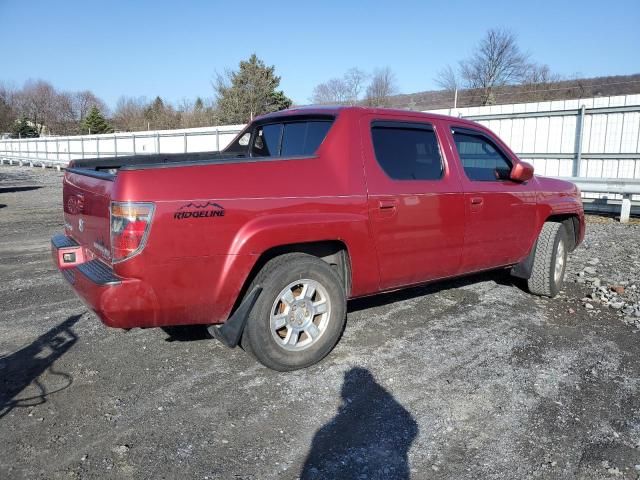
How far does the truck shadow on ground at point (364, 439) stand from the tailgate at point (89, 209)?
1733 mm

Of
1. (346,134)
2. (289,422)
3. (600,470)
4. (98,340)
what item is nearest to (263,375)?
(289,422)

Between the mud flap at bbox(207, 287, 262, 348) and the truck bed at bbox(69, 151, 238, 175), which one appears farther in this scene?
the truck bed at bbox(69, 151, 238, 175)

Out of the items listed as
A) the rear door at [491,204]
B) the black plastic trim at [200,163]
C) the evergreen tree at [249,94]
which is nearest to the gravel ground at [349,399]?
the rear door at [491,204]

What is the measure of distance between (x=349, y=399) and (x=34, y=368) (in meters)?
2.26

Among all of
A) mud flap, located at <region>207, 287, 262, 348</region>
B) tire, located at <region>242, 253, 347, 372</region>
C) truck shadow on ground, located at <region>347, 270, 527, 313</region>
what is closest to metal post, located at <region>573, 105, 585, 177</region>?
truck shadow on ground, located at <region>347, 270, 527, 313</region>

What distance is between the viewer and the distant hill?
3053 centimetres

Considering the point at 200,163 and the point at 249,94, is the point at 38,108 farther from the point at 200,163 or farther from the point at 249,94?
the point at 200,163

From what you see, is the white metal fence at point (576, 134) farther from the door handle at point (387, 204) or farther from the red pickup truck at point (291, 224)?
the door handle at point (387, 204)

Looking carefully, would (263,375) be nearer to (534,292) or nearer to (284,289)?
(284,289)

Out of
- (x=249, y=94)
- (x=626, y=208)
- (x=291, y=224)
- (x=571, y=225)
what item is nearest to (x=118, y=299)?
(x=291, y=224)

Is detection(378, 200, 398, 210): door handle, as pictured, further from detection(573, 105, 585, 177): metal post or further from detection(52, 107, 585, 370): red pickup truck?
detection(573, 105, 585, 177): metal post

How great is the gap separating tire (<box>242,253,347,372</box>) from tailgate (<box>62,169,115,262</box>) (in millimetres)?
1027

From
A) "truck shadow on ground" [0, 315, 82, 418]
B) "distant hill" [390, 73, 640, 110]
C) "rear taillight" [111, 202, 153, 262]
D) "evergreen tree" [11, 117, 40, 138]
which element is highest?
"distant hill" [390, 73, 640, 110]

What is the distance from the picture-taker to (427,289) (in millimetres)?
5730
